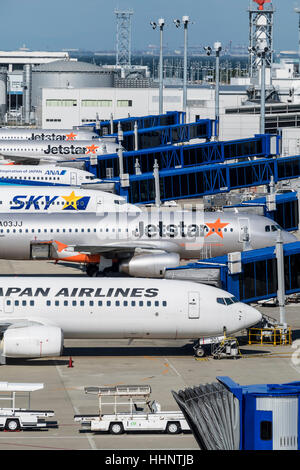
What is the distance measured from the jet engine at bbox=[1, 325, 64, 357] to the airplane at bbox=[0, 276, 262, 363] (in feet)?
0.14

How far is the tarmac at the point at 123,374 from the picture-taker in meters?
34.7

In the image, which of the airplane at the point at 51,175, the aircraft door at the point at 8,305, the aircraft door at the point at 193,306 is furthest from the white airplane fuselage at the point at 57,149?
the aircraft door at the point at 8,305

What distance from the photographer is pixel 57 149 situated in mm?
113688

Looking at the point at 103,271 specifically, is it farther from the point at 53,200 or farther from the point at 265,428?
the point at 265,428

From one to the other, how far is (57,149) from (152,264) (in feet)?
184

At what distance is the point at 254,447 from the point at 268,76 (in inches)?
6181

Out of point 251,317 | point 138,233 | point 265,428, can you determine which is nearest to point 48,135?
point 138,233

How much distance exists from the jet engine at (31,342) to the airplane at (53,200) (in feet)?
99.4

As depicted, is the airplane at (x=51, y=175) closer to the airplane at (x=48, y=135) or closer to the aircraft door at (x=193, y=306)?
the airplane at (x=48, y=135)

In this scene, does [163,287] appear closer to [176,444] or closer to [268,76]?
[176,444]

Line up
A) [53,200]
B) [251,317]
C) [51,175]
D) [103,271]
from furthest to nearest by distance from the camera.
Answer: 1. [51,175]
2. [53,200]
3. [103,271]
4. [251,317]

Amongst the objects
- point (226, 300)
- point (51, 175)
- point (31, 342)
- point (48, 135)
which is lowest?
point (31, 342)

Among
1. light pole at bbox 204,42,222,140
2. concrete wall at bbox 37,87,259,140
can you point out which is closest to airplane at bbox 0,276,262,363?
light pole at bbox 204,42,222,140

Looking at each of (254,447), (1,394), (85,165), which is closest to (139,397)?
(1,394)
